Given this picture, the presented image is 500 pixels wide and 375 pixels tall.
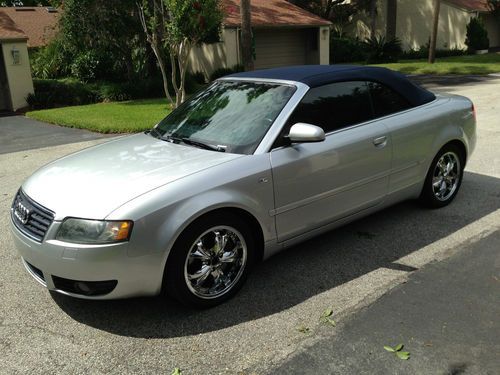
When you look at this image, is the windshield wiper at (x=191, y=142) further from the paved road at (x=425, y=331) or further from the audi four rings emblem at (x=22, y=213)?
the paved road at (x=425, y=331)

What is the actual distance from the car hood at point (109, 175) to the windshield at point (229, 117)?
16cm

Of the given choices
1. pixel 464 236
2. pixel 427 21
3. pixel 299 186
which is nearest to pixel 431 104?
pixel 464 236

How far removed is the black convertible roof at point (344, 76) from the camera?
170 inches

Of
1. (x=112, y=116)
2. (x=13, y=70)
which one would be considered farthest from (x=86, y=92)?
(x=112, y=116)

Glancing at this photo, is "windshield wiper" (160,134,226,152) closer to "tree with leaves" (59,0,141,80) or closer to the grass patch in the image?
the grass patch

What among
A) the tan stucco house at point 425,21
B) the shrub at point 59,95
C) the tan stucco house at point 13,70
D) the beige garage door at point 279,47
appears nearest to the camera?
the tan stucco house at point 13,70

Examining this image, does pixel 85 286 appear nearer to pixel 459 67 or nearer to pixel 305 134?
pixel 305 134

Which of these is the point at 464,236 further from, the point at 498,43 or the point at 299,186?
the point at 498,43

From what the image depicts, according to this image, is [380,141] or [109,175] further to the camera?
[380,141]

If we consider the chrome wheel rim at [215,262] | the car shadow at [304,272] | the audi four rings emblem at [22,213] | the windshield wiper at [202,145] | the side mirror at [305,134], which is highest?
the side mirror at [305,134]

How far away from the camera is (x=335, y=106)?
14.2ft

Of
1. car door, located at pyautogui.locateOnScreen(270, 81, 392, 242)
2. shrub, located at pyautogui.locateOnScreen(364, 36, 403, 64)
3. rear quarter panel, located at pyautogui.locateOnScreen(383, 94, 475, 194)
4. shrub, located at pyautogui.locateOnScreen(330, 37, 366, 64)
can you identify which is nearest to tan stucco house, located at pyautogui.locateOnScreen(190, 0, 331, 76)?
shrub, located at pyautogui.locateOnScreen(364, 36, 403, 64)

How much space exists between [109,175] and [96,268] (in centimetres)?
73

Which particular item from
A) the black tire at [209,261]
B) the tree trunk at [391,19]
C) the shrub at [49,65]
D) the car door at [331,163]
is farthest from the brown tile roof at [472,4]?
the black tire at [209,261]
